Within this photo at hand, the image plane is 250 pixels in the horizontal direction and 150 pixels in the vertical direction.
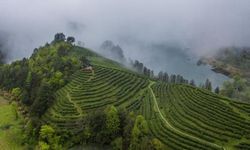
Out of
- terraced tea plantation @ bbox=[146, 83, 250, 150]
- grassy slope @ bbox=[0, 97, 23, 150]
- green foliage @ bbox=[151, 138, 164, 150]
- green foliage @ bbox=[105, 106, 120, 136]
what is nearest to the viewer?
green foliage @ bbox=[151, 138, 164, 150]

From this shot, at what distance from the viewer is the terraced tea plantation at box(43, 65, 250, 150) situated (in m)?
72.9

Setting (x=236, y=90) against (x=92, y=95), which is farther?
(x=236, y=90)

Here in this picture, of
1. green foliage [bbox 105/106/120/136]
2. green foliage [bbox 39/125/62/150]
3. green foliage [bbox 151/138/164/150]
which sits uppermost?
green foliage [bbox 105/106/120/136]

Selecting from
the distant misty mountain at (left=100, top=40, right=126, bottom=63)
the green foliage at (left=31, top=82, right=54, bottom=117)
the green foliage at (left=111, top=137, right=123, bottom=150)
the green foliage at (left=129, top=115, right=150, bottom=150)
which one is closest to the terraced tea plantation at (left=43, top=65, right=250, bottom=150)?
the green foliage at (left=31, top=82, right=54, bottom=117)

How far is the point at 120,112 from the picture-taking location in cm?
8094

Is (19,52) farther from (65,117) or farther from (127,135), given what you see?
(127,135)

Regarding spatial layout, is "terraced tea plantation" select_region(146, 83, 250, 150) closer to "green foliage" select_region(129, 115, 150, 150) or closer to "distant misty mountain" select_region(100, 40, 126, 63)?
"green foliage" select_region(129, 115, 150, 150)

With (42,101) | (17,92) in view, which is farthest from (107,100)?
(17,92)

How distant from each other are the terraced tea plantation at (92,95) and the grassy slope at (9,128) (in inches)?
313

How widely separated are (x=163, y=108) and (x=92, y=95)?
63.5ft

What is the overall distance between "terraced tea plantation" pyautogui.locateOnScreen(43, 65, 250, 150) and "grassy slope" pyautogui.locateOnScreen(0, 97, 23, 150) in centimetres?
790

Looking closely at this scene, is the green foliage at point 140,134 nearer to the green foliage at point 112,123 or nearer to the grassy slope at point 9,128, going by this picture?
the green foliage at point 112,123

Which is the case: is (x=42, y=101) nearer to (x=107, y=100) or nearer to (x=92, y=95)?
(x=92, y=95)

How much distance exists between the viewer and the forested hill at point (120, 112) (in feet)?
242
